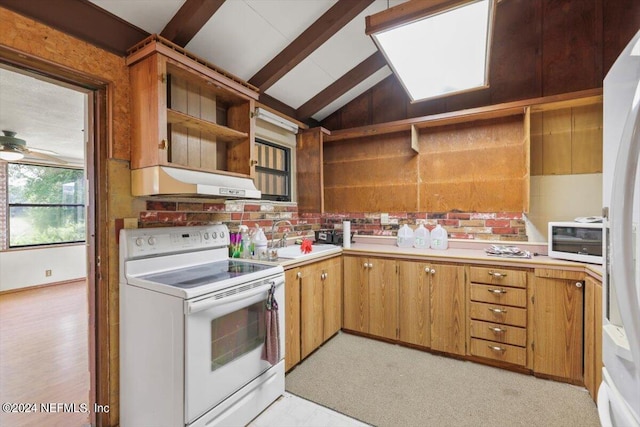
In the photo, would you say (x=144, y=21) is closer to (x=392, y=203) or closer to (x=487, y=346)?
(x=392, y=203)

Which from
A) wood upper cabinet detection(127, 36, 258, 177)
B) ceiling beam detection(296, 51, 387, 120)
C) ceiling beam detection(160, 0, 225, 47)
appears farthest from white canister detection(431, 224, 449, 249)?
ceiling beam detection(160, 0, 225, 47)

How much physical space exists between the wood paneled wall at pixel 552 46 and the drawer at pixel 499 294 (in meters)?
1.77

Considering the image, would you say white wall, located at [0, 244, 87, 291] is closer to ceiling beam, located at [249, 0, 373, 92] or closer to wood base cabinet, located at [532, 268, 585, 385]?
ceiling beam, located at [249, 0, 373, 92]

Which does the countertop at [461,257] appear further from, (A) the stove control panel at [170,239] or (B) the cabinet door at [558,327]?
(A) the stove control panel at [170,239]

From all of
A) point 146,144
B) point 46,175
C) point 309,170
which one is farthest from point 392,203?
point 46,175

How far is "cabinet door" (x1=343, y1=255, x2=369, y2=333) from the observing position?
2920 mm

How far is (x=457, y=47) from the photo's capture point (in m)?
1.77

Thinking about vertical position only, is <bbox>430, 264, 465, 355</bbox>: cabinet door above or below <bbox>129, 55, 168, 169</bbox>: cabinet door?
below

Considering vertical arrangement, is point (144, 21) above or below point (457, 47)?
above

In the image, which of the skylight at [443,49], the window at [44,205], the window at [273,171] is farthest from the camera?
the window at [44,205]

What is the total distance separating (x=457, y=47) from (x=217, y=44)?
1.64 metres

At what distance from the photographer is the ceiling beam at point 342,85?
119 inches

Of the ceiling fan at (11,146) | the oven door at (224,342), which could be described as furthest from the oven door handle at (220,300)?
the ceiling fan at (11,146)

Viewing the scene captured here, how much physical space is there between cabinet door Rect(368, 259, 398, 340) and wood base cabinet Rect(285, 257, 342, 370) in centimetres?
33
